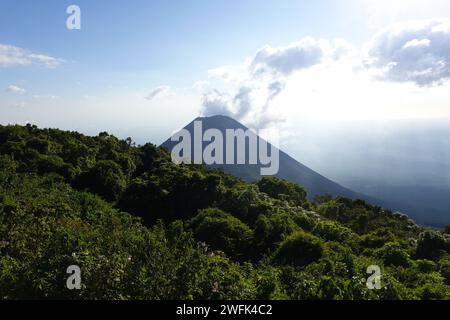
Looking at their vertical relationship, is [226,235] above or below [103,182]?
below

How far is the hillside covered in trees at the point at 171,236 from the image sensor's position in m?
7.03

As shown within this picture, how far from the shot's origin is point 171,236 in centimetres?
1301

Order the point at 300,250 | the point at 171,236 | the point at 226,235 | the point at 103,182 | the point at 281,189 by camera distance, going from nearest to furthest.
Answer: the point at 171,236
the point at 300,250
the point at 226,235
the point at 103,182
the point at 281,189

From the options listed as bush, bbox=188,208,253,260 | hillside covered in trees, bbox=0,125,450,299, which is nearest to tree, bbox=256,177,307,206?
hillside covered in trees, bbox=0,125,450,299

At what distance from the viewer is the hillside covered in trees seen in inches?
277

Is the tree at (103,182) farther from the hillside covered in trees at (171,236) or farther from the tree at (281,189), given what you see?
the tree at (281,189)

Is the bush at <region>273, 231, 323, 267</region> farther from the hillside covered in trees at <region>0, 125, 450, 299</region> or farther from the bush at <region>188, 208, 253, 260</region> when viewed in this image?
the bush at <region>188, 208, 253, 260</region>

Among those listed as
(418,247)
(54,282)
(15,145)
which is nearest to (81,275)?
(54,282)

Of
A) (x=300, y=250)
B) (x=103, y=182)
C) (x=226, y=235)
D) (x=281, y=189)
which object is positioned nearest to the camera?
(x=300, y=250)

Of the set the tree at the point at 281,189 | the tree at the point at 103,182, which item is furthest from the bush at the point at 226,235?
the tree at the point at 281,189

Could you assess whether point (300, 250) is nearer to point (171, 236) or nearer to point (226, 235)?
point (226, 235)

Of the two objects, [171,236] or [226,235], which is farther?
[226,235]

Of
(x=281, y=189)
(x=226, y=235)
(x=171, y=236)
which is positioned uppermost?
(x=171, y=236)

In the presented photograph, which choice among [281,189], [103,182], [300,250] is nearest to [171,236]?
[300,250]
